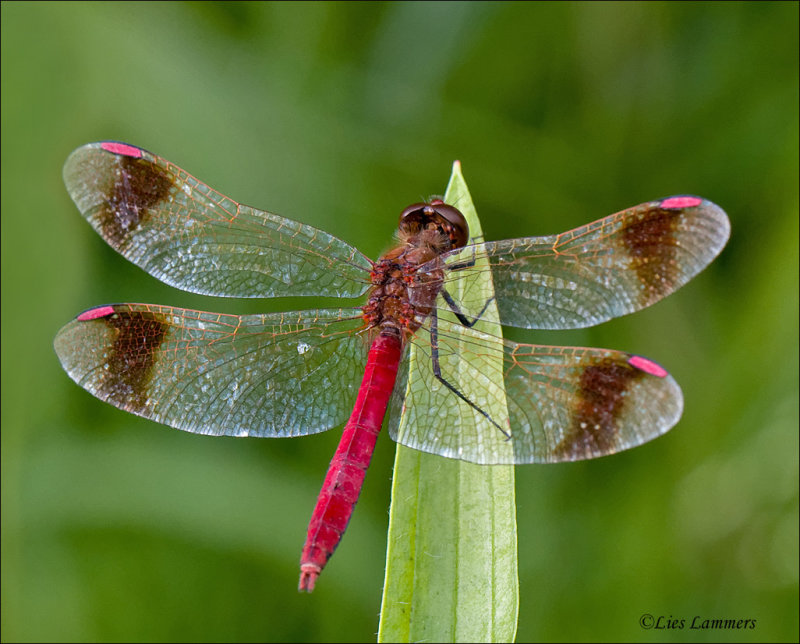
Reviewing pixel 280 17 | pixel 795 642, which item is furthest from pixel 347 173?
pixel 795 642

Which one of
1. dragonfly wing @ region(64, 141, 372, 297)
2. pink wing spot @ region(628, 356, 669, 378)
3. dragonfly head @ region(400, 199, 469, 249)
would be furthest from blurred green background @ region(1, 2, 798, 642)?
pink wing spot @ region(628, 356, 669, 378)

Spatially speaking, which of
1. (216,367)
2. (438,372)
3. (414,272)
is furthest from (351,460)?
(414,272)

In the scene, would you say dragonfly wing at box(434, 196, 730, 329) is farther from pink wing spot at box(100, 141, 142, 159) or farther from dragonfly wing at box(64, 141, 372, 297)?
pink wing spot at box(100, 141, 142, 159)

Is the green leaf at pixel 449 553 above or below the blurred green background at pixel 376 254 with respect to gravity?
below

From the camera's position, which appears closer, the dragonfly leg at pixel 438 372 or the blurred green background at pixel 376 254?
the dragonfly leg at pixel 438 372

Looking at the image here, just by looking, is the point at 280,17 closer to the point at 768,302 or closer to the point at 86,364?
the point at 86,364

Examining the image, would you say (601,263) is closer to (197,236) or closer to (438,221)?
(438,221)

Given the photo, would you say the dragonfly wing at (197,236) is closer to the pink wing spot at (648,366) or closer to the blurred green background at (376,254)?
the blurred green background at (376,254)

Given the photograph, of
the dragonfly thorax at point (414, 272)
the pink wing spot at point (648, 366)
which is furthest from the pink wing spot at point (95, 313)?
the pink wing spot at point (648, 366)
